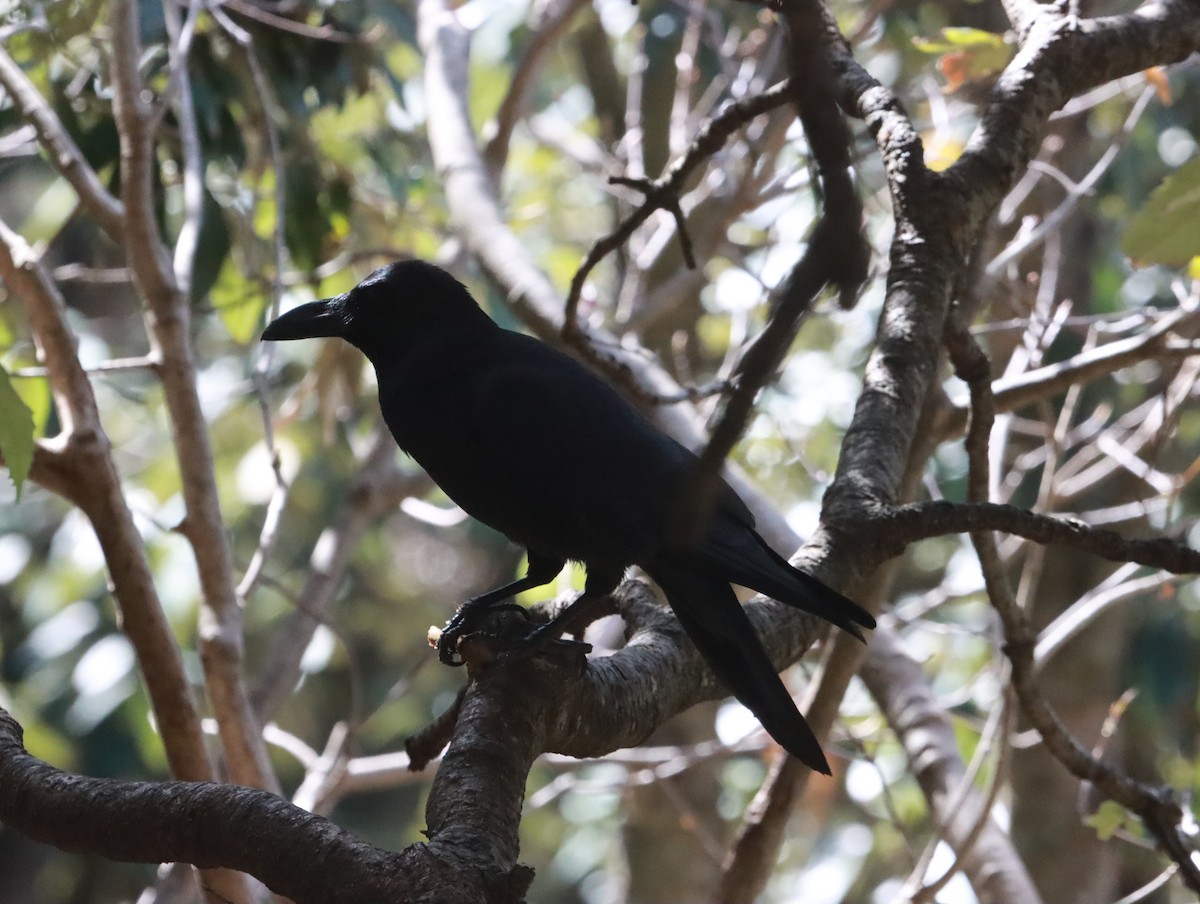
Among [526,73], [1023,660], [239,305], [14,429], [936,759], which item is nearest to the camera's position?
[14,429]

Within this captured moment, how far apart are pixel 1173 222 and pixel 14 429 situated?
7.25 ft

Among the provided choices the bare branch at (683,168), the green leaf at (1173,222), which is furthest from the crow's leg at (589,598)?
the green leaf at (1173,222)

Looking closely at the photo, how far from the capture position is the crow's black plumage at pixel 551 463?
87.9 inches

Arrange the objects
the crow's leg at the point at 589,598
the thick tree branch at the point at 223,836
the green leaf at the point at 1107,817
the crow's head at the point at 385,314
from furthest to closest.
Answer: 1. the crow's head at the point at 385,314
2. the green leaf at the point at 1107,817
3. the crow's leg at the point at 589,598
4. the thick tree branch at the point at 223,836

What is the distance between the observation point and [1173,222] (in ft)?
8.23

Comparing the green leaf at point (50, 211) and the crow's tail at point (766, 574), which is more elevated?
the green leaf at point (50, 211)

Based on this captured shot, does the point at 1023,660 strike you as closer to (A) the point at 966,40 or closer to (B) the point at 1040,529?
(B) the point at 1040,529

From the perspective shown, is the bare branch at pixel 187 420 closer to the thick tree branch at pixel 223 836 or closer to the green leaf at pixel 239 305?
the green leaf at pixel 239 305

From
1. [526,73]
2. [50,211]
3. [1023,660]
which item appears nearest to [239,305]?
[526,73]

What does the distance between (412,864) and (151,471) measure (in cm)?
635

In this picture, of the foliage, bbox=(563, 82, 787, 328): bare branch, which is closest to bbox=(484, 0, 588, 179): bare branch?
the foliage

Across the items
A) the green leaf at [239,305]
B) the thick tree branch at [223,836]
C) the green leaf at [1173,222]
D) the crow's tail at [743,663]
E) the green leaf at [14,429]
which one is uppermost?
the green leaf at [239,305]

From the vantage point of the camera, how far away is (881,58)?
274 inches

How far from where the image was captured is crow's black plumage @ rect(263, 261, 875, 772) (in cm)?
223
